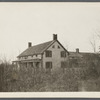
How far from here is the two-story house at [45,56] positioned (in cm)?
311

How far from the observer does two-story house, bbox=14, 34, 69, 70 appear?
311cm

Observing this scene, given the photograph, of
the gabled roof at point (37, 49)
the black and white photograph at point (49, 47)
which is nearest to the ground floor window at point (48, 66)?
the black and white photograph at point (49, 47)

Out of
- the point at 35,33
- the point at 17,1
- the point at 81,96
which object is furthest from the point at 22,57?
the point at 81,96

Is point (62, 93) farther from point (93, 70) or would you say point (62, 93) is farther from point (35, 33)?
point (35, 33)

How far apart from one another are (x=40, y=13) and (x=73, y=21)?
21.7 inches

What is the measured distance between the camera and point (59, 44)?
10.3ft

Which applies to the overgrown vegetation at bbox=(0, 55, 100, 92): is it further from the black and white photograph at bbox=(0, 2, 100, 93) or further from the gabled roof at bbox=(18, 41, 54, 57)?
the gabled roof at bbox=(18, 41, 54, 57)

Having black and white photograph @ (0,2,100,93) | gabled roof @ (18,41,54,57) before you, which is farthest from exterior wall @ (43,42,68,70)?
gabled roof @ (18,41,54,57)

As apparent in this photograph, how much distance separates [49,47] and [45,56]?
6.3 inches

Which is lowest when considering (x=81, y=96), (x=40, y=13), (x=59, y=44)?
(x=81, y=96)

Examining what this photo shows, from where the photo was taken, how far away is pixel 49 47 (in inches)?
124

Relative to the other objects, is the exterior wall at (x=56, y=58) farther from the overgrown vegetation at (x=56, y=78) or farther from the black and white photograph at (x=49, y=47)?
the overgrown vegetation at (x=56, y=78)

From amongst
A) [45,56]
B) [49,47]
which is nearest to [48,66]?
[45,56]

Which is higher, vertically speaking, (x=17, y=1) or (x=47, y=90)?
(x=17, y=1)
